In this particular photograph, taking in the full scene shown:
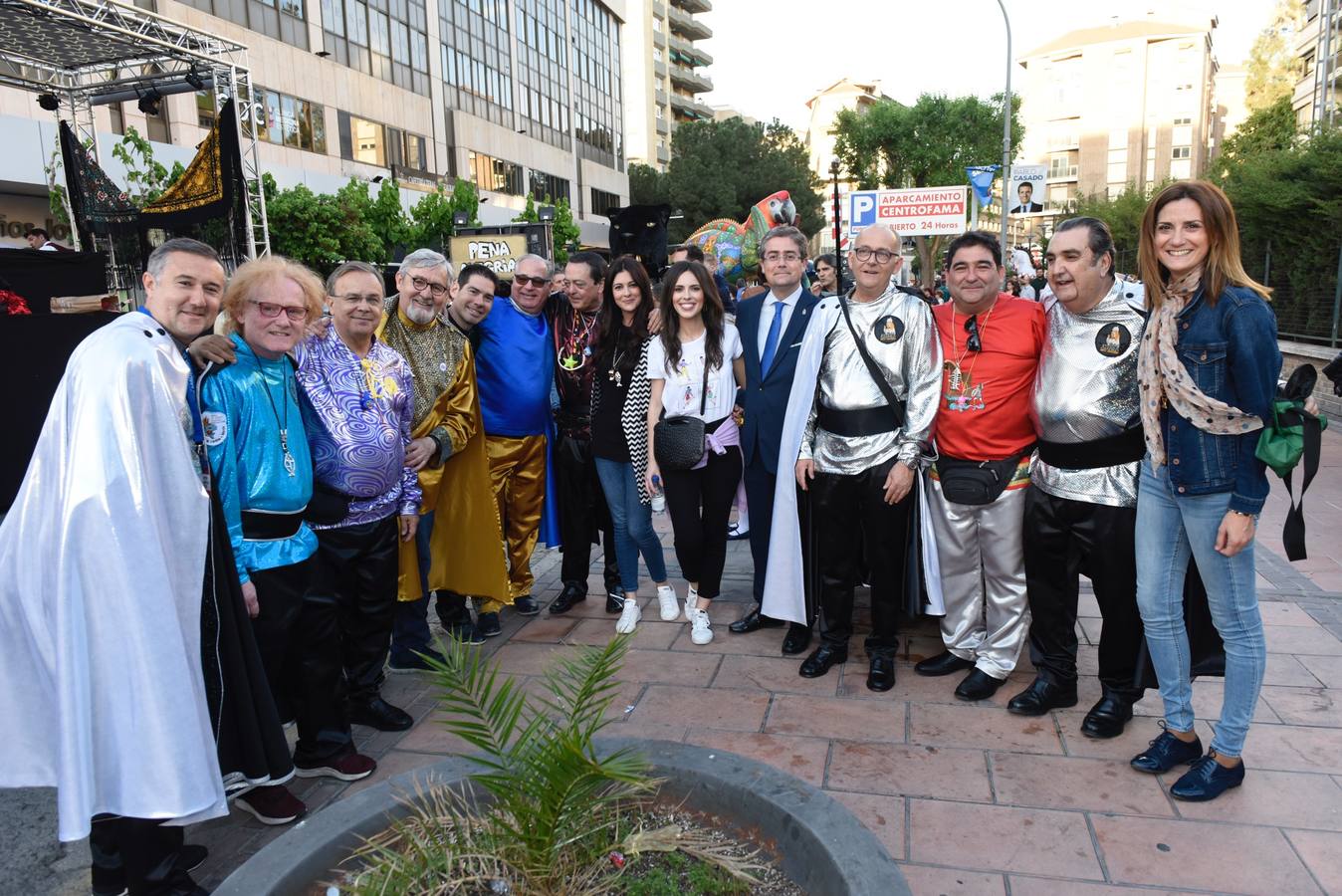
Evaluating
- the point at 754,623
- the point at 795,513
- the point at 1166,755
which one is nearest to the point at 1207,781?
the point at 1166,755

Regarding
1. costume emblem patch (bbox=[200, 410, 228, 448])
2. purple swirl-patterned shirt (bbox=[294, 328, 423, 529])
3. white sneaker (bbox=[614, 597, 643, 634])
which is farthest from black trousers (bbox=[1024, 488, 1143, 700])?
costume emblem patch (bbox=[200, 410, 228, 448])

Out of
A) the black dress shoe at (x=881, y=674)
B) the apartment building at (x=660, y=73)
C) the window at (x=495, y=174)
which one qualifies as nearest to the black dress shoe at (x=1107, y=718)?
the black dress shoe at (x=881, y=674)

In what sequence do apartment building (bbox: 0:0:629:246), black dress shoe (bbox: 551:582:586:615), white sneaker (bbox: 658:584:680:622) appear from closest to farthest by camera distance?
white sneaker (bbox: 658:584:680:622), black dress shoe (bbox: 551:582:586:615), apartment building (bbox: 0:0:629:246)

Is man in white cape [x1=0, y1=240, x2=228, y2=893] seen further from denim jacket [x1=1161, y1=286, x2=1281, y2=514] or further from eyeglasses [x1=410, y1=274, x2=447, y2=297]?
denim jacket [x1=1161, y1=286, x2=1281, y2=514]

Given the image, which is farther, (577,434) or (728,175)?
(728,175)

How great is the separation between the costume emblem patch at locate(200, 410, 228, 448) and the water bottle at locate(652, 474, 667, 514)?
2.12 metres

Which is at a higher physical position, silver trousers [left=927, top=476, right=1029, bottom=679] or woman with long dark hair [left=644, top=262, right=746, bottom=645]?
woman with long dark hair [left=644, top=262, right=746, bottom=645]

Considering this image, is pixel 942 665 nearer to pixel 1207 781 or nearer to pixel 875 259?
pixel 1207 781

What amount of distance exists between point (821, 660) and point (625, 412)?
1.52m

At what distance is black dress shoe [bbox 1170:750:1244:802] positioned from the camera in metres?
2.82

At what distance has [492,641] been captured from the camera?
4535 millimetres

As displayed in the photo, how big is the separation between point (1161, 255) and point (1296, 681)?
82.0 inches

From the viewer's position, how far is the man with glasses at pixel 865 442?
11.8 feet

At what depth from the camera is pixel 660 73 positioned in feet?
216
